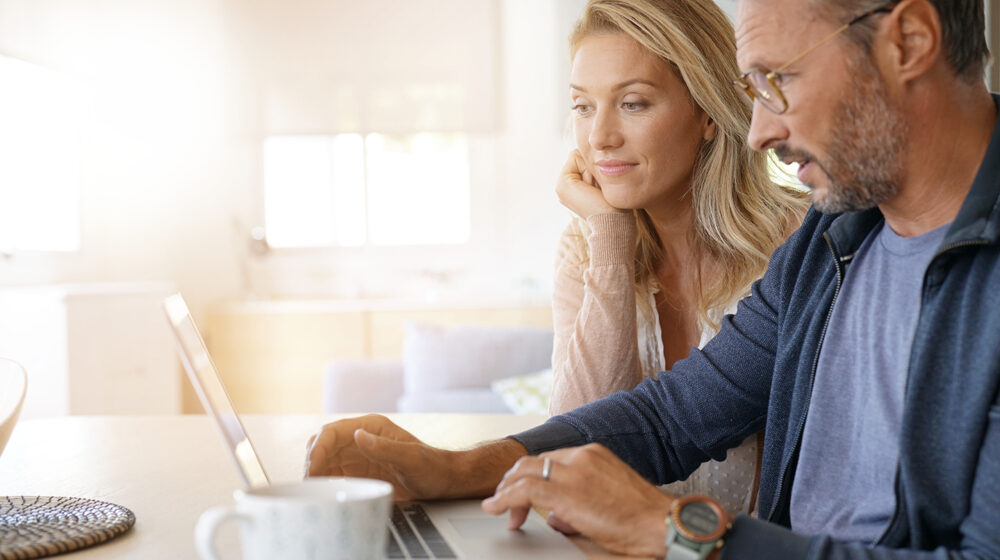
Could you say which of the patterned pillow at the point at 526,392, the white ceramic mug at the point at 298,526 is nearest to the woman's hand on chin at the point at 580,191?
the white ceramic mug at the point at 298,526

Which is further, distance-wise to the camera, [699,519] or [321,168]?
[321,168]

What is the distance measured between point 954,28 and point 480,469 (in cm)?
69

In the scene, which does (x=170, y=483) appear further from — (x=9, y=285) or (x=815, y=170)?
(x=9, y=285)

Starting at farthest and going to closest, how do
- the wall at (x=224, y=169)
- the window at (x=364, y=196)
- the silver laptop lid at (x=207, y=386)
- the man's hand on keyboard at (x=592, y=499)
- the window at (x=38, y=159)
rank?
the window at (x=364, y=196) → the wall at (x=224, y=169) → the window at (x=38, y=159) → the man's hand on keyboard at (x=592, y=499) → the silver laptop lid at (x=207, y=386)

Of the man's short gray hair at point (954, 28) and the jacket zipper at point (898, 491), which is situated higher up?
the man's short gray hair at point (954, 28)

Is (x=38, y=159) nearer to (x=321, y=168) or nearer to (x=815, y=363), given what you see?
(x=321, y=168)

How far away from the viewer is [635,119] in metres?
1.81

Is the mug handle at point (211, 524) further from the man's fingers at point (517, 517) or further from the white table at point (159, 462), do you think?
the man's fingers at point (517, 517)

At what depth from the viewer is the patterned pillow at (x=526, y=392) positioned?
3.73 metres

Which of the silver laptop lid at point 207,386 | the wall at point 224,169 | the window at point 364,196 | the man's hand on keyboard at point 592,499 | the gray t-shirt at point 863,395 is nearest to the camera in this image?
the silver laptop lid at point 207,386

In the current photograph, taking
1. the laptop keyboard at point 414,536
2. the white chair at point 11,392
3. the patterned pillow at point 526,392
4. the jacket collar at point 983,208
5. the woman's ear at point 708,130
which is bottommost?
the patterned pillow at point 526,392

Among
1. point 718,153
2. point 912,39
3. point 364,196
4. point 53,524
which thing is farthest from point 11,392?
point 364,196

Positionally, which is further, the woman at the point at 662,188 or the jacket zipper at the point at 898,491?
the woman at the point at 662,188

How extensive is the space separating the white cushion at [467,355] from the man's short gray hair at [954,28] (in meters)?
3.23
